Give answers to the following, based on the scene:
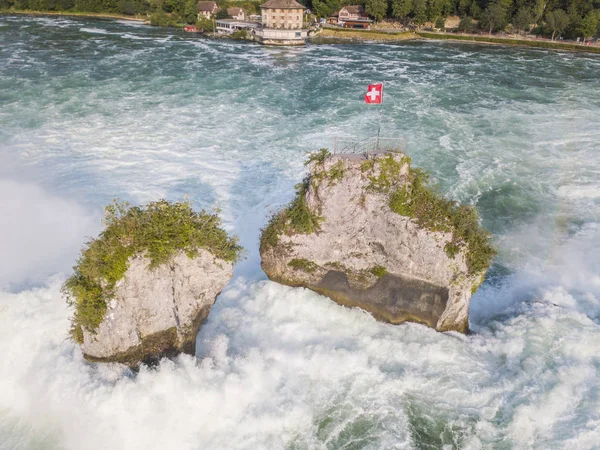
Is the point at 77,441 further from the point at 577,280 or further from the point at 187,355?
the point at 577,280

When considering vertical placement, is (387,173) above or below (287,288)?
above

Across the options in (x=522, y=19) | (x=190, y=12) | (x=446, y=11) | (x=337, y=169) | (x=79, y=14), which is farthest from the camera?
(x=79, y=14)

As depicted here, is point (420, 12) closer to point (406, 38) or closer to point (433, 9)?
point (433, 9)

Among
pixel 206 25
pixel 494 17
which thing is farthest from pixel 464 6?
pixel 206 25

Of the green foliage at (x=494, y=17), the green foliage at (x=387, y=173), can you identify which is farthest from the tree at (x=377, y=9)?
the green foliage at (x=387, y=173)

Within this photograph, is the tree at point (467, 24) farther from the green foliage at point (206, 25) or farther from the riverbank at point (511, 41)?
the green foliage at point (206, 25)

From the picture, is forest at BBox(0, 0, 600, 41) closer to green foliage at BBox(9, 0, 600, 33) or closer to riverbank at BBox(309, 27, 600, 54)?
green foliage at BBox(9, 0, 600, 33)

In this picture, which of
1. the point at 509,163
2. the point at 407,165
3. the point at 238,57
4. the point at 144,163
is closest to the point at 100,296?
the point at 407,165

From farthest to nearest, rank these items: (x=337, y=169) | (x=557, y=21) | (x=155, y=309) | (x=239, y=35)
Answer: (x=239, y=35) < (x=557, y=21) < (x=337, y=169) < (x=155, y=309)
